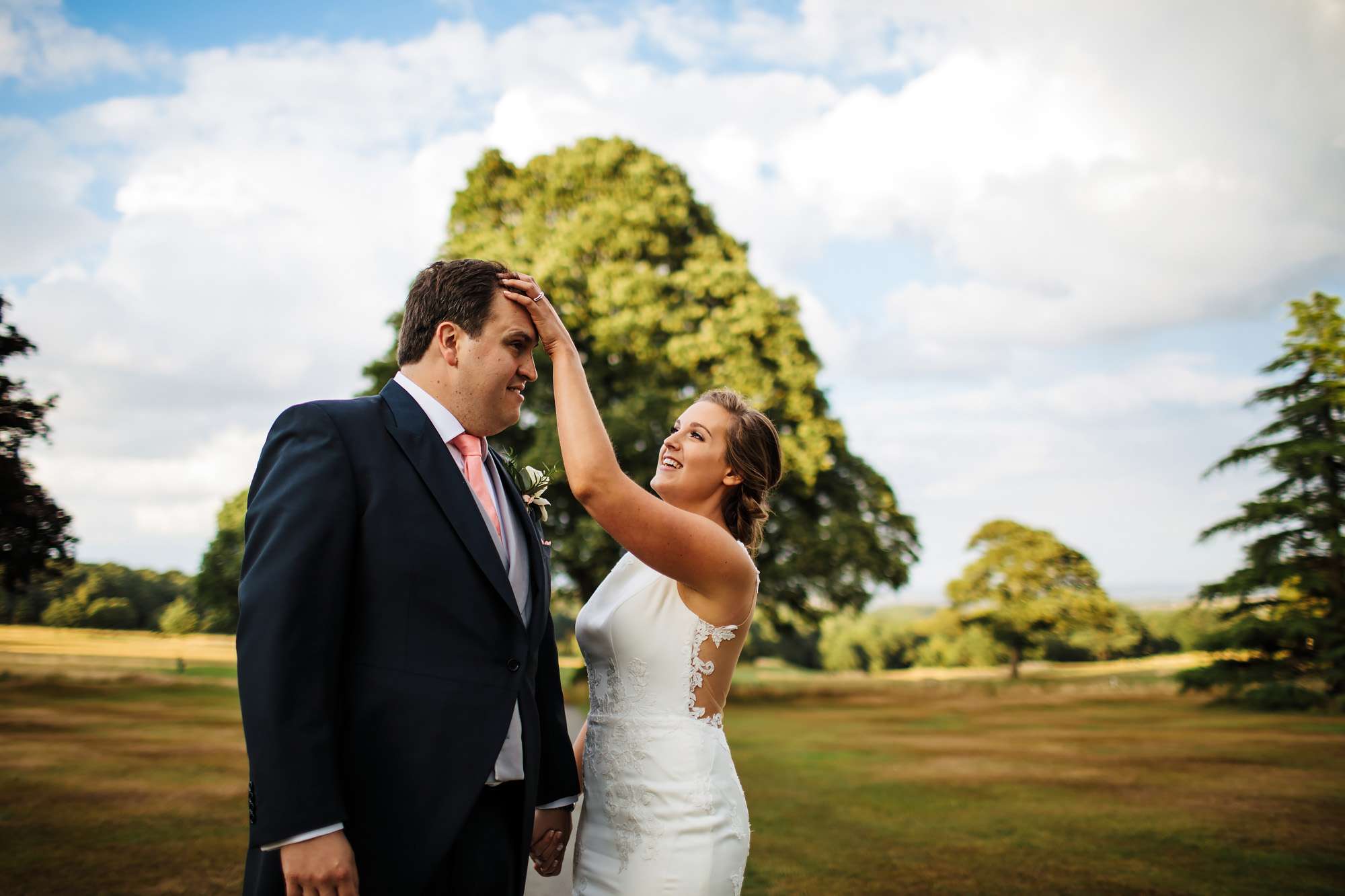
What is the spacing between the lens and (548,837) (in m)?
3.10

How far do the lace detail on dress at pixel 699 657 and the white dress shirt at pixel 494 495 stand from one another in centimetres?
56

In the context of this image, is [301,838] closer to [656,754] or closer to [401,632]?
[401,632]

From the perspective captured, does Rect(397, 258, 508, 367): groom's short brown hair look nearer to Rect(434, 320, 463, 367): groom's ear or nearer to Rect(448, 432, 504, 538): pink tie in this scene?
Rect(434, 320, 463, 367): groom's ear

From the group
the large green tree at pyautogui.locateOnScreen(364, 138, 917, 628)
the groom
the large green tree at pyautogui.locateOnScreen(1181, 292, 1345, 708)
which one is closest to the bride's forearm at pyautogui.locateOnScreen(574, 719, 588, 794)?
the groom

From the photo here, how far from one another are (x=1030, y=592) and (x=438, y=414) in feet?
101

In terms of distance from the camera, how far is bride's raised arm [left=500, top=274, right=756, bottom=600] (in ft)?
8.87

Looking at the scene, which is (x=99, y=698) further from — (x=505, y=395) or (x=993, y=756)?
(x=505, y=395)

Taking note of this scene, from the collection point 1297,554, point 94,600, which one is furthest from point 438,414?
point 1297,554

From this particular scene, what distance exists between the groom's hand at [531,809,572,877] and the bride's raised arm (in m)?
0.93

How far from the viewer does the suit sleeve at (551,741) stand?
306 cm

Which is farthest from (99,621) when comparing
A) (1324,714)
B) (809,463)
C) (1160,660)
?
(1160,660)

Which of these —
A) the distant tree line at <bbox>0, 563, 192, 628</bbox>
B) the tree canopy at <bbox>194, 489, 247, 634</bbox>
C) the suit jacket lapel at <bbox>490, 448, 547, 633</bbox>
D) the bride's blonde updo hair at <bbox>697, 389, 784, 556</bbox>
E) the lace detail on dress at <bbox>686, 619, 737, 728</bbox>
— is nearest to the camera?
the suit jacket lapel at <bbox>490, 448, 547, 633</bbox>

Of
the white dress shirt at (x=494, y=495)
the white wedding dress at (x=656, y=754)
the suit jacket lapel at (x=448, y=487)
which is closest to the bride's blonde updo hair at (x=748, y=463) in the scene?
the white wedding dress at (x=656, y=754)

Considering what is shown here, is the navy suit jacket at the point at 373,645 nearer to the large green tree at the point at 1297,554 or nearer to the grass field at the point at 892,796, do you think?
the grass field at the point at 892,796
